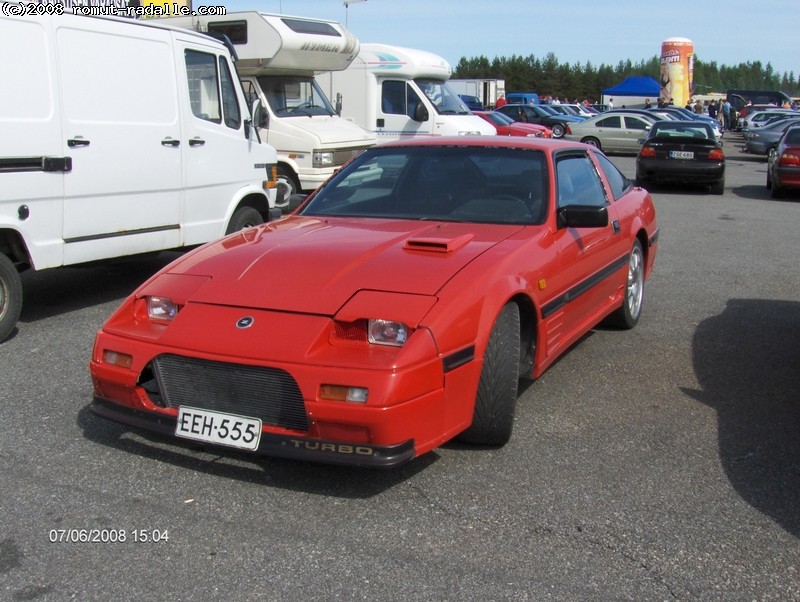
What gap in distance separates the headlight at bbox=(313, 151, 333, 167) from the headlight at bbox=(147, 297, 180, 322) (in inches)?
338

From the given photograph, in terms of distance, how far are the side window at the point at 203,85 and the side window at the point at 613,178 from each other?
135 inches

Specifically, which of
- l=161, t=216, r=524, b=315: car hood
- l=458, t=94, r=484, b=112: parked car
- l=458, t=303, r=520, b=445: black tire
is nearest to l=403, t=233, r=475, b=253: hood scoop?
l=161, t=216, r=524, b=315: car hood

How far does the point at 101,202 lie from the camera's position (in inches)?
264

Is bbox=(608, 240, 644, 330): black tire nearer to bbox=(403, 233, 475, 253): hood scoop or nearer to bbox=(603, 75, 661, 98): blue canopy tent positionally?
bbox=(403, 233, 475, 253): hood scoop

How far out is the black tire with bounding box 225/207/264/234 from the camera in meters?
8.20

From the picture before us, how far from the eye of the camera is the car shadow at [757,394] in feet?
12.7

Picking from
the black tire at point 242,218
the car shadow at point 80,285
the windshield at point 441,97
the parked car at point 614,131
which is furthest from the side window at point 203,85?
the parked car at point 614,131

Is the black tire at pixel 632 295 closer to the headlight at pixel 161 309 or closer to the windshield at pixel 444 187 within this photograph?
the windshield at pixel 444 187

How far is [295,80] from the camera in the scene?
13.1 metres

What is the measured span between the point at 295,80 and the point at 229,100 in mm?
5178

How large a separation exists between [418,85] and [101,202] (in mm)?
10613

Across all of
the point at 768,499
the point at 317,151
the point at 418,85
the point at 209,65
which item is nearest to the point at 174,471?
the point at 768,499

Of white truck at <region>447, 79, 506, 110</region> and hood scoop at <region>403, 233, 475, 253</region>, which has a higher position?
white truck at <region>447, 79, 506, 110</region>

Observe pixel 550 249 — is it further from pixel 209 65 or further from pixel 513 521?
pixel 209 65
